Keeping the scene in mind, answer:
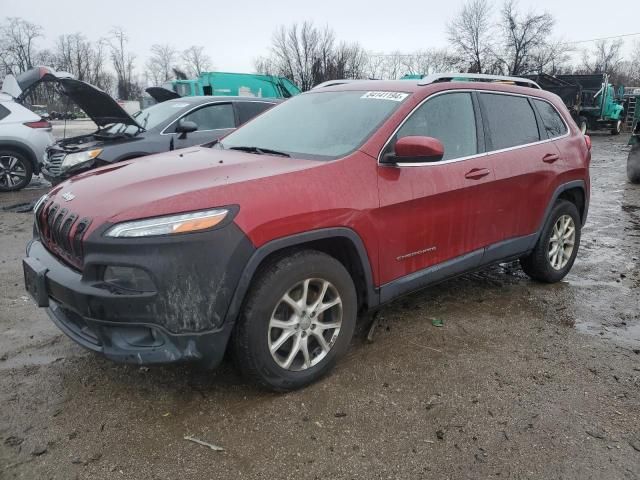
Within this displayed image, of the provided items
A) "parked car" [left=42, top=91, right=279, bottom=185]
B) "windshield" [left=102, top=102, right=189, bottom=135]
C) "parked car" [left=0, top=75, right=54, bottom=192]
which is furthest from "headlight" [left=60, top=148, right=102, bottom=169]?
"parked car" [left=0, top=75, right=54, bottom=192]

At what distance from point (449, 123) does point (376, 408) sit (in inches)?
79.4

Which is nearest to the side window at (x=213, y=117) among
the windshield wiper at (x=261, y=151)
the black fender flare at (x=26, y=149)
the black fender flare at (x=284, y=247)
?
the black fender flare at (x=26, y=149)

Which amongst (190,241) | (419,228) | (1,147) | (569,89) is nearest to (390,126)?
(419,228)

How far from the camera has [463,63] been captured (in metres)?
47.7

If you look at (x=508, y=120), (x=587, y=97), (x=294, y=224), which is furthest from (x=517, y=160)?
(x=587, y=97)

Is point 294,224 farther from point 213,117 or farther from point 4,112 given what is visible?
point 4,112

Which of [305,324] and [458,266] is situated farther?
[458,266]

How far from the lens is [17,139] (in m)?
9.54

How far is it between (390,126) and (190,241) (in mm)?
1510

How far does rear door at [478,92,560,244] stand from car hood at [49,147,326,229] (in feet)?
5.35

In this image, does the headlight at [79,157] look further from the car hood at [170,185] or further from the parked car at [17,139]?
the car hood at [170,185]

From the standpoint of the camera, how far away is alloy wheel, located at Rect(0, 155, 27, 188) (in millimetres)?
9727

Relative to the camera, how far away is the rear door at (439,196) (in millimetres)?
3150

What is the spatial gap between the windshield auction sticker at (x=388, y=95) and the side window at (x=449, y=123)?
137 mm
